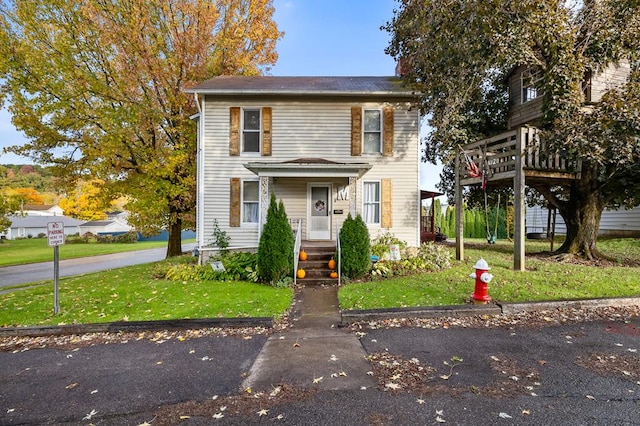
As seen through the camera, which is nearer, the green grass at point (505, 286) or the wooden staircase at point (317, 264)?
the green grass at point (505, 286)

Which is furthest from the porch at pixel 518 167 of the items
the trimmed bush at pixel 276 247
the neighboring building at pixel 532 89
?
the trimmed bush at pixel 276 247

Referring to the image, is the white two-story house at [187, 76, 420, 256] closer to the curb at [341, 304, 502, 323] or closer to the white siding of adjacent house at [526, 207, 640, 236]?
the curb at [341, 304, 502, 323]

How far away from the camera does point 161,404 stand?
3043mm

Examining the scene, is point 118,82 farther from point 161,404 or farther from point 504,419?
point 504,419

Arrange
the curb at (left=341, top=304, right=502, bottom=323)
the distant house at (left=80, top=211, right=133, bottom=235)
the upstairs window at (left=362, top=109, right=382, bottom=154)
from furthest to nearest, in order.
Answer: the distant house at (left=80, top=211, right=133, bottom=235)
the upstairs window at (left=362, top=109, right=382, bottom=154)
the curb at (left=341, top=304, right=502, bottom=323)

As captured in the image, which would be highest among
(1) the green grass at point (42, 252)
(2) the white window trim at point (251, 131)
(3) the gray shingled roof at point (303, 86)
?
(3) the gray shingled roof at point (303, 86)

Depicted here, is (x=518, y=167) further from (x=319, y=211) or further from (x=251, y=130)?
(x=251, y=130)

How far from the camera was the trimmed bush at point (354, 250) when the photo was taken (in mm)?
8461

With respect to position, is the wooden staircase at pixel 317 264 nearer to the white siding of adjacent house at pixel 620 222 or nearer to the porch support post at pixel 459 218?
the porch support post at pixel 459 218

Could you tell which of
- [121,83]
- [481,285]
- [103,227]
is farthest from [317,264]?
[103,227]

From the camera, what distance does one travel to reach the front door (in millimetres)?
10977

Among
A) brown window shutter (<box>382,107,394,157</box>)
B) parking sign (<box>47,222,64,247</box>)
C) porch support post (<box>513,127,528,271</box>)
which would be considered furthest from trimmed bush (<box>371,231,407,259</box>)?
parking sign (<box>47,222,64,247</box>)

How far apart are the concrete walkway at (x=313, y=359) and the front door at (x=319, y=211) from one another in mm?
5250

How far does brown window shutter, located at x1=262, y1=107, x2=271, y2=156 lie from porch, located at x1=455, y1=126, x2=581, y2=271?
634cm
